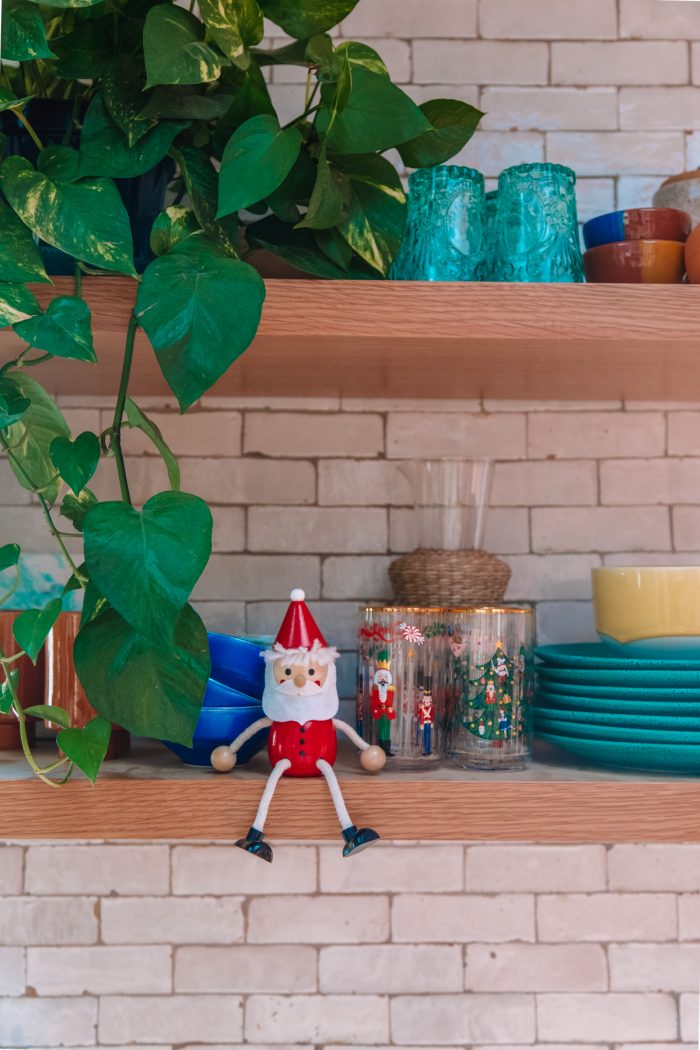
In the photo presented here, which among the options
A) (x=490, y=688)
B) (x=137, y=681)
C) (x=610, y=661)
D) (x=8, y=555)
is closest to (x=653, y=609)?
(x=610, y=661)

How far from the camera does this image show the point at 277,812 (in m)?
0.88

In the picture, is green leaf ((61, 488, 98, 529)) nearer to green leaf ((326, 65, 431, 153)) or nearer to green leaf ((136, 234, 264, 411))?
green leaf ((136, 234, 264, 411))

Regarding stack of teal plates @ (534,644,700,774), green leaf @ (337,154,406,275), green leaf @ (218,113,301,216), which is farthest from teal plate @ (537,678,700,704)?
green leaf @ (218,113,301,216)

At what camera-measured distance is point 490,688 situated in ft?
3.21

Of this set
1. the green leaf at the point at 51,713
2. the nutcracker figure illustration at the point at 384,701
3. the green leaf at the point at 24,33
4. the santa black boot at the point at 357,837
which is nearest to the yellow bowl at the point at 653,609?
the nutcracker figure illustration at the point at 384,701

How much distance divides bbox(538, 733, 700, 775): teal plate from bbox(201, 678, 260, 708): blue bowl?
32cm

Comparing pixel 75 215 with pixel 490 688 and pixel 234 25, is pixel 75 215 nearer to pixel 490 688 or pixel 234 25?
pixel 234 25

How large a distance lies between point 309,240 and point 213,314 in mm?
225

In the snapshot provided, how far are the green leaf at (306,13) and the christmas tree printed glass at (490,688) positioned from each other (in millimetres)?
557

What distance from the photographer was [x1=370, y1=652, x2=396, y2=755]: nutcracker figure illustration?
0.98 metres

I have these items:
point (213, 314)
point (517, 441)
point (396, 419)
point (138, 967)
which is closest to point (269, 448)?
point (396, 419)

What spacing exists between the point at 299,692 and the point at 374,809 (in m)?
0.13

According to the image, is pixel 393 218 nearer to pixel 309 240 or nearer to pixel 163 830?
Result: pixel 309 240

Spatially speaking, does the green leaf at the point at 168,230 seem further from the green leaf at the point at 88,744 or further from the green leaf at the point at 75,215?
the green leaf at the point at 88,744
